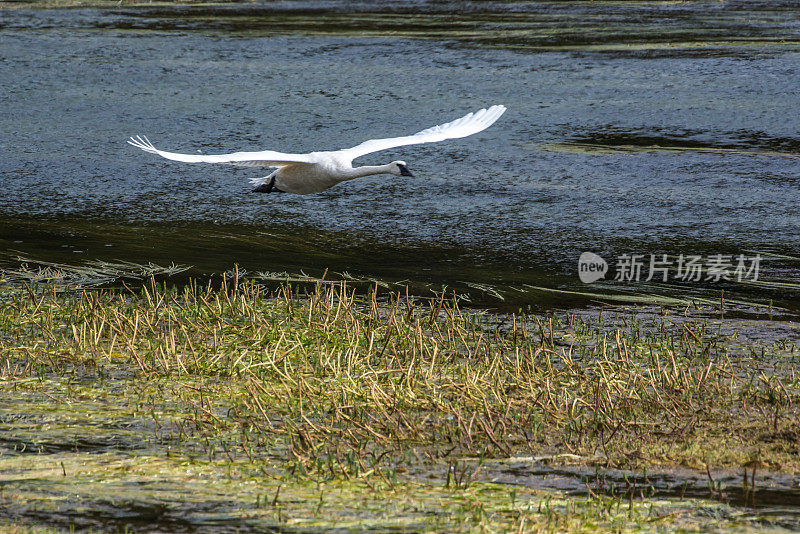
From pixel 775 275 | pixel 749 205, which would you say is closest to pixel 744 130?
pixel 749 205

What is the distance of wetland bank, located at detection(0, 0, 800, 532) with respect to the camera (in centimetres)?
452

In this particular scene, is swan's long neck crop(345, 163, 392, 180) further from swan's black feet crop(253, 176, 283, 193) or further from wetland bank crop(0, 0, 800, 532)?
swan's black feet crop(253, 176, 283, 193)

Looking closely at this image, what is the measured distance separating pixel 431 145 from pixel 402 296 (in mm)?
4935

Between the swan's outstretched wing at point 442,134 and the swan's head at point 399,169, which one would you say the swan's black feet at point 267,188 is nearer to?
the swan's outstretched wing at point 442,134

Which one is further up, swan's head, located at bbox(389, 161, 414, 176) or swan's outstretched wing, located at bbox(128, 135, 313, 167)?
swan's outstretched wing, located at bbox(128, 135, 313, 167)

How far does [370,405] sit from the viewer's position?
17.1 feet

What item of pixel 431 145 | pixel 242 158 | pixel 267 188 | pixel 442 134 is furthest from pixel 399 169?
pixel 431 145

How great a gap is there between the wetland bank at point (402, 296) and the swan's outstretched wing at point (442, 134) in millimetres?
822

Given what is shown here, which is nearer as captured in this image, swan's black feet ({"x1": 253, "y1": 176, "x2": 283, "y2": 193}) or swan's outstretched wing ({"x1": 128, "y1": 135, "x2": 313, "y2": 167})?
swan's outstretched wing ({"x1": 128, "y1": 135, "x2": 313, "y2": 167})

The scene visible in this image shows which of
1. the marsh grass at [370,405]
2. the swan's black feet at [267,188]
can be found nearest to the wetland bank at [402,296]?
the marsh grass at [370,405]

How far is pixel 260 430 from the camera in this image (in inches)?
199

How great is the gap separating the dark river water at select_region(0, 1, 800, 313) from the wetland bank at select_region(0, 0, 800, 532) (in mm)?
47

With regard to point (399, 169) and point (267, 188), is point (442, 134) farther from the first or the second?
point (267, 188)

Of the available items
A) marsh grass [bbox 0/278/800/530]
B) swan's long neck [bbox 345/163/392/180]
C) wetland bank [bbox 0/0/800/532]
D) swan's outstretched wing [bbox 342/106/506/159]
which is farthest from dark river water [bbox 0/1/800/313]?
marsh grass [bbox 0/278/800/530]
